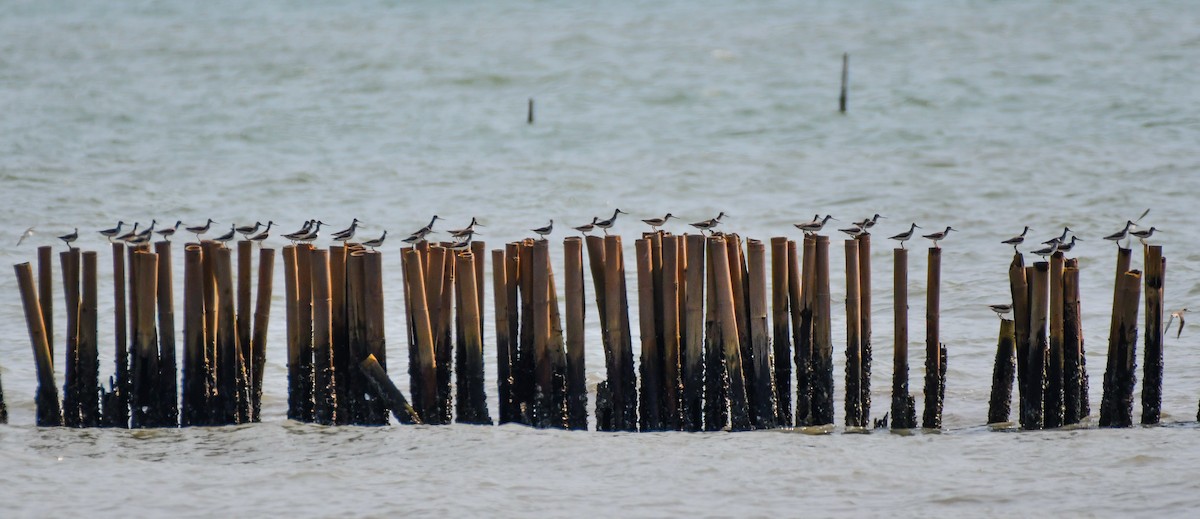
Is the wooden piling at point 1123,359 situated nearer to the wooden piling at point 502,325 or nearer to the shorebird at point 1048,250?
the shorebird at point 1048,250

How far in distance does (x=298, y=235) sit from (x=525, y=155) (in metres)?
17.3

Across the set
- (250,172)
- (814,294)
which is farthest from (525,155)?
(814,294)

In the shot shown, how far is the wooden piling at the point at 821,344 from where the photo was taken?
427 inches

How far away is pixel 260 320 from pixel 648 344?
11.2 feet

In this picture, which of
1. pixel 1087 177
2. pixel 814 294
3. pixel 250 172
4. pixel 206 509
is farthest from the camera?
pixel 250 172

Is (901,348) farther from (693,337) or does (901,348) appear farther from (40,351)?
(40,351)

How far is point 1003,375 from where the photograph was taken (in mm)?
11336

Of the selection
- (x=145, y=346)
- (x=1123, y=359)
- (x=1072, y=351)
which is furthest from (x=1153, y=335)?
(x=145, y=346)

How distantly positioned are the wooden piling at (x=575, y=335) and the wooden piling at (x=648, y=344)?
0.51m

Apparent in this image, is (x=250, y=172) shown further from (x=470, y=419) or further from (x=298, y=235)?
(x=470, y=419)

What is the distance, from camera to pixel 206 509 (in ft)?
30.6

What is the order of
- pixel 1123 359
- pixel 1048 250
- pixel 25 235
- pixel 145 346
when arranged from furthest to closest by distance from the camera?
pixel 25 235
pixel 1048 250
pixel 145 346
pixel 1123 359

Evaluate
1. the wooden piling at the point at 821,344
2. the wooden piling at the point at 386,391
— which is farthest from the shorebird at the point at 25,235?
the wooden piling at the point at 821,344

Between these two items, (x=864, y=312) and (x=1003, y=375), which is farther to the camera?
(x=1003, y=375)
